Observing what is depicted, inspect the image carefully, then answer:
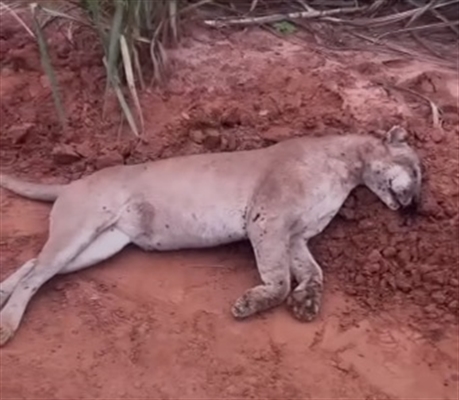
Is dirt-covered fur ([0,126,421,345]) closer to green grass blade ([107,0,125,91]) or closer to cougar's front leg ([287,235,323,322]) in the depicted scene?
cougar's front leg ([287,235,323,322])

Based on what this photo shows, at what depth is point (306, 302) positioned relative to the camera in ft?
12.1

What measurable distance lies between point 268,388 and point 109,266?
0.81m

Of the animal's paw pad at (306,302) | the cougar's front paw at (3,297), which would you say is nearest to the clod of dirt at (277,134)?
the animal's paw pad at (306,302)

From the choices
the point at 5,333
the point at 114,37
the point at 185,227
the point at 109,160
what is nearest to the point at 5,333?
the point at 5,333

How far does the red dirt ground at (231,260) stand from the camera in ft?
11.3

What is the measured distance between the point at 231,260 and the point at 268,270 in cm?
25

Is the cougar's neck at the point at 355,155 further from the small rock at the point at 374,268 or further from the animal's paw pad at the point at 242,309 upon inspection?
the animal's paw pad at the point at 242,309

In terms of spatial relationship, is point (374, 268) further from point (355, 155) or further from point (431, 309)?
point (355, 155)

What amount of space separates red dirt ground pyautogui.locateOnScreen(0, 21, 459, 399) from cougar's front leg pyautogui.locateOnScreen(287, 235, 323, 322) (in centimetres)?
4

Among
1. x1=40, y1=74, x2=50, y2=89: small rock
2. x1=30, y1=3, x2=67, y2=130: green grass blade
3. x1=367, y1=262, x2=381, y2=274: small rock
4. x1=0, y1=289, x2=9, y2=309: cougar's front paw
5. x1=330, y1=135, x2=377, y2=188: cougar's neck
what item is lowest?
x1=367, y1=262, x2=381, y2=274: small rock

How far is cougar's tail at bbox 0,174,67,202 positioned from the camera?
4.11 meters

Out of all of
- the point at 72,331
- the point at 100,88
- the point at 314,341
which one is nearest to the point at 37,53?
the point at 100,88

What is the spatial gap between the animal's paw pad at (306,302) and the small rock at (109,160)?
3.12 ft

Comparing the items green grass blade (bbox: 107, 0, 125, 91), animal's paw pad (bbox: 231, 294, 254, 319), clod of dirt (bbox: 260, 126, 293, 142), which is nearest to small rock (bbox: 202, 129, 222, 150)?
clod of dirt (bbox: 260, 126, 293, 142)
